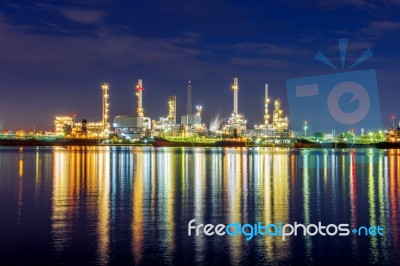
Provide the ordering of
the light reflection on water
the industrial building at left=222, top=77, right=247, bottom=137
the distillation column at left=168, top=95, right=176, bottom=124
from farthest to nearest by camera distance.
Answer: the distillation column at left=168, top=95, right=176, bottom=124, the industrial building at left=222, top=77, right=247, bottom=137, the light reflection on water

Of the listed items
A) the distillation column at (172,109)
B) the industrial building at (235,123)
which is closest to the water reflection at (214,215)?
the industrial building at (235,123)

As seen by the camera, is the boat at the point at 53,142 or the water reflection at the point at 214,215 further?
the boat at the point at 53,142

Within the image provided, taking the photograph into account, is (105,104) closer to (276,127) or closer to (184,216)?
(276,127)

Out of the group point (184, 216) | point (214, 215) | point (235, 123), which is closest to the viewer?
point (184, 216)

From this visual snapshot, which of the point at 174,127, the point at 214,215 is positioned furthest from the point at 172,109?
the point at 214,215

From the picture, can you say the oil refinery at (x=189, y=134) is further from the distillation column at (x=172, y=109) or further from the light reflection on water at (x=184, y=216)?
the light reflection on water at (x=184, y=216)

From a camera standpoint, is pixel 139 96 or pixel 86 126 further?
pixel 86 126

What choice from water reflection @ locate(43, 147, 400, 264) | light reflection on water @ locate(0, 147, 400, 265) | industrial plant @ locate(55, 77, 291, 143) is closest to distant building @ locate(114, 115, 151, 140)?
industrial plant @ locate(55, 77, 291, 143)

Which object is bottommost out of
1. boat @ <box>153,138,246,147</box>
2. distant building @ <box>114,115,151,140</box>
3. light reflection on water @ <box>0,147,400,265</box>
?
light reflection on water @ <box>0,147,400,265</box>

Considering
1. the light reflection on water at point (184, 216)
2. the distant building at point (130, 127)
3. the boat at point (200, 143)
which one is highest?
the distant building at point (130, 127)

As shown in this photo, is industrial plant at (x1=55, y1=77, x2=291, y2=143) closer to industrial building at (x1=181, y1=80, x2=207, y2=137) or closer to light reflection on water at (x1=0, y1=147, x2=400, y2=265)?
industrial building at (x1=181, y1=80, x2=207, y2=137)

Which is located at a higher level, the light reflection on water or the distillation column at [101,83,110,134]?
the distillation column at [101,83,110,134]

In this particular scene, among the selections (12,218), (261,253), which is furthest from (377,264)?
(12,218)

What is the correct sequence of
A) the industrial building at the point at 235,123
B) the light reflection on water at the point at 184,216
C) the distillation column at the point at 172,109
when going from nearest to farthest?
the light reflection on water at the point at 184,216
the industrial building at the point at 235,123
the distillation column at the point at 172,109
